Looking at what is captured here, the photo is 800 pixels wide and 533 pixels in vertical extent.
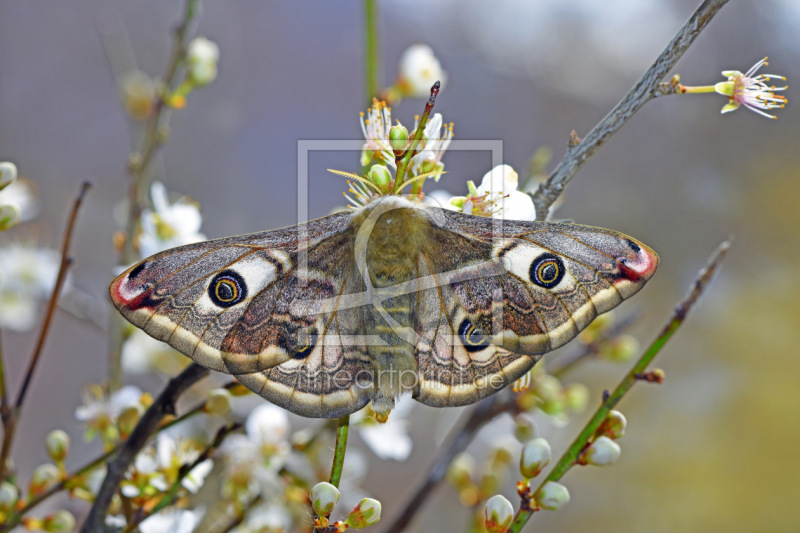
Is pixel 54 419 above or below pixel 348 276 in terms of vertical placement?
below

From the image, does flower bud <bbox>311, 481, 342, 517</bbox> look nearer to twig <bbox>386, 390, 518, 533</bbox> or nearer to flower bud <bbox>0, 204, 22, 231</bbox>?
twig <bbox>386, 390, 518, 533</bbox>

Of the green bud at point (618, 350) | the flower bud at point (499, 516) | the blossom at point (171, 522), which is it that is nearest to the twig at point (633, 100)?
the flower bud at point (499, 516)

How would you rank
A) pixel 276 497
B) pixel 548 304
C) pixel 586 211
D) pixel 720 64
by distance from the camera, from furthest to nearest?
pixel 586 211 < pixel 720 64 < pixel 276 497 < pixel 548 304

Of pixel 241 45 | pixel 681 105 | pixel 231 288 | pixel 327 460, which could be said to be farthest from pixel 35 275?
pixel 681 105

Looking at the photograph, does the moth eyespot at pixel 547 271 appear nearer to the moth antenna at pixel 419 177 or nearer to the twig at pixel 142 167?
the moth antenna at pixel 419 177

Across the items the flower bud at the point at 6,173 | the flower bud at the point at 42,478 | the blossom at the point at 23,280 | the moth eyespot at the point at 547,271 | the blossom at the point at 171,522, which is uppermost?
the moth eyespot at the point at 547,271

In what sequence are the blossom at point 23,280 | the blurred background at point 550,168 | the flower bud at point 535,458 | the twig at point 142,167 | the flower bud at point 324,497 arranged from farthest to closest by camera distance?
1. the blurred background at point 550,168
2. the blossom at point 23,280
3. the twig at point 142,167
4. the flower bud at point 535,458
5. the flower bud at point 324,497

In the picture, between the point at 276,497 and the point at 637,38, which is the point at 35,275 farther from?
the point at 637,38
